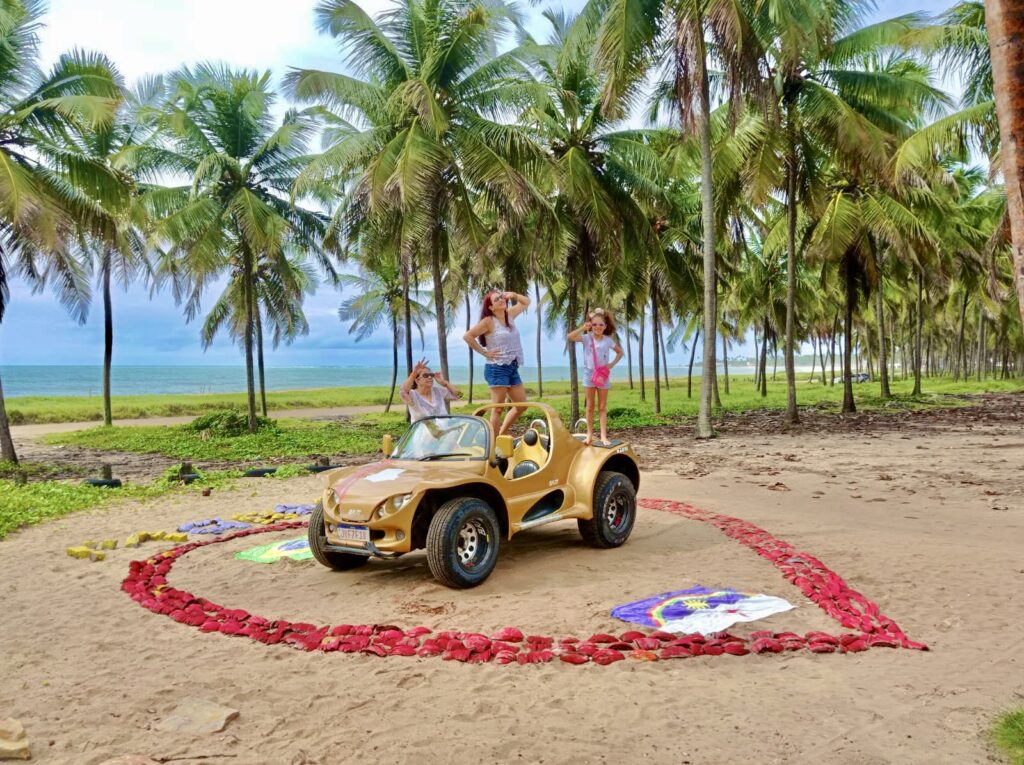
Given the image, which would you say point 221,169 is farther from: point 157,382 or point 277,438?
point 157,382

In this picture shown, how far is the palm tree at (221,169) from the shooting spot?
20250 mm

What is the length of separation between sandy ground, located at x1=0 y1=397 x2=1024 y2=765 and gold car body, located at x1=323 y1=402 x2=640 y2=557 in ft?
1.52

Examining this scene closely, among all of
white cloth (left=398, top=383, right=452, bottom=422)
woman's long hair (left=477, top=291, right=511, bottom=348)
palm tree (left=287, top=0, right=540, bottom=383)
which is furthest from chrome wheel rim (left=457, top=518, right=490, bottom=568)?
palm tree (left=287, top=0, right=540, bottom=383)

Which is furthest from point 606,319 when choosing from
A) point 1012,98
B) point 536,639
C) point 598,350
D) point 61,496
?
point 61,496

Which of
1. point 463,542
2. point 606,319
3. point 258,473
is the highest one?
point 606,319

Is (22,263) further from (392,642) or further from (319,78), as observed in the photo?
(392,642)

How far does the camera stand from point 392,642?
4648 millimetres

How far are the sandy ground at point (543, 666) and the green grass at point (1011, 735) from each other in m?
0.08

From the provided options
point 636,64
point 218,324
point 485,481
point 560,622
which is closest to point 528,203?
point 636,64

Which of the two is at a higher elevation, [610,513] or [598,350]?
[598,350]

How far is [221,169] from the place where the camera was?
2166 cm

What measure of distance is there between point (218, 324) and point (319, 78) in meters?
16.6

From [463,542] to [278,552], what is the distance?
2422 mm

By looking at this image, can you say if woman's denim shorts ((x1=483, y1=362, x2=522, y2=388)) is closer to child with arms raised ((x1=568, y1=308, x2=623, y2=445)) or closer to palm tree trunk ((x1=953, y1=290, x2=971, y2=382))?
child with arms raised ((x1=568, y1=308, x2=623, y2=445))
